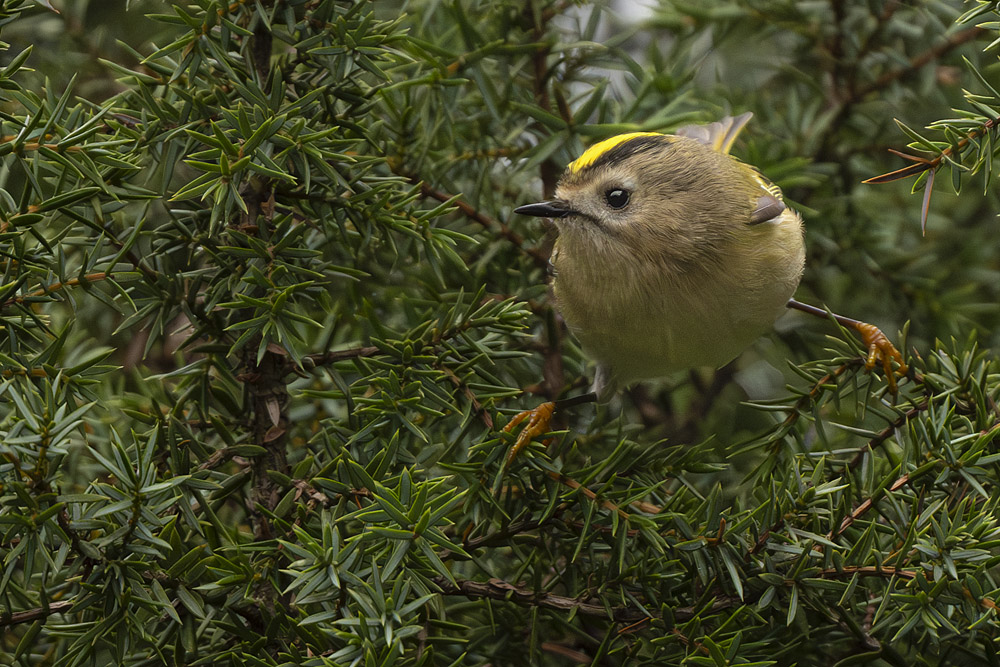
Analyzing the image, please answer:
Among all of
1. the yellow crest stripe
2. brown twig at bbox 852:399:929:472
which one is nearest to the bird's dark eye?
the yellow crest stripe

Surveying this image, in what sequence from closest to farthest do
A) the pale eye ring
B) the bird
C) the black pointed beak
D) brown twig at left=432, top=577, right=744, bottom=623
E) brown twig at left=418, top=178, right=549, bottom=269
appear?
brown twig at left=432, top=577, right=744, bottom=623 < brown twig at left=418, top=178, right=549, bottom=269 < the black pointed beak < the bird < the pale eye ring

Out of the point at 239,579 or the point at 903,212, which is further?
the point at 903,212

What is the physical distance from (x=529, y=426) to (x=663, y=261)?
0.69 meters

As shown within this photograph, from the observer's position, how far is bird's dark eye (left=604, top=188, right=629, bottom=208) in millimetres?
2104

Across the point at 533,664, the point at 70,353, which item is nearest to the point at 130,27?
the point at 70,353

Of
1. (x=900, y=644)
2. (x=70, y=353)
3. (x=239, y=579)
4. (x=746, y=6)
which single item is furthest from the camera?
(x=746, y=6)

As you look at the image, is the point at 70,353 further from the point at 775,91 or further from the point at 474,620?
the point at 775,91

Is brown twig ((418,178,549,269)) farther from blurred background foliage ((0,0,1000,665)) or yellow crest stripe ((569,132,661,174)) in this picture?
yellow crest stripe ((569,132,661,174))

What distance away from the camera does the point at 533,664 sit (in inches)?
45.8

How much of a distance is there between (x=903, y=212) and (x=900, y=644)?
124cm

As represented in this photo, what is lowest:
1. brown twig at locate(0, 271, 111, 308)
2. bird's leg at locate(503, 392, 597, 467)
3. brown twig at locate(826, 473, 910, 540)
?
bird's leg at locate(503, 392, 597, 467)

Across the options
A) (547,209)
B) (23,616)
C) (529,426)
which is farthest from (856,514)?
(23,616)

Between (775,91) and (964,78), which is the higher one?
(964,78)

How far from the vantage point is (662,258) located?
6.63ft
